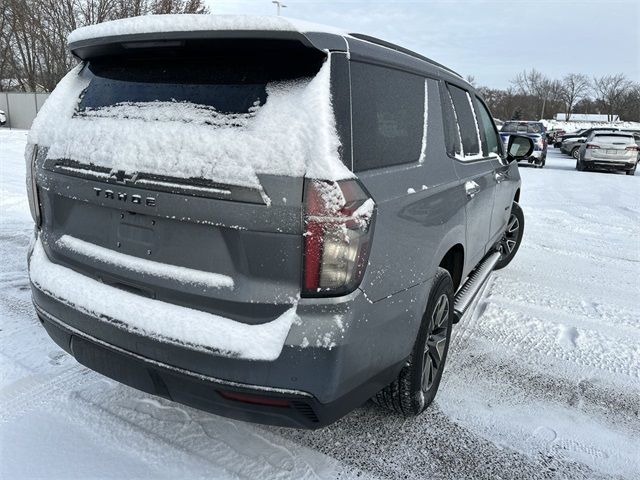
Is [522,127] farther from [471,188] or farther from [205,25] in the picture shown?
[205,25]

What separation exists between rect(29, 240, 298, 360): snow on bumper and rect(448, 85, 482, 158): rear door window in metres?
1.95

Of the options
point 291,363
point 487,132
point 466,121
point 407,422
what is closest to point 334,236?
point 291,363

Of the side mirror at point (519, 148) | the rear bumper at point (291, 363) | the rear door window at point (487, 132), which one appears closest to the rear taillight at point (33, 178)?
the rear bumper at point (291, 363)

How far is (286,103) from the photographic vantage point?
1.86 metres

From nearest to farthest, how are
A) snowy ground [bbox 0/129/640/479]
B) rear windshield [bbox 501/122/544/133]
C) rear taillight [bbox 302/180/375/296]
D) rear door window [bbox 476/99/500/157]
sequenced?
rear taillight [bbox 302/180/375/296] → snowy ground [bbox 0/129/640/479] → rear door window [bbox 476/99/500/157] → rear windshield [bbox 501/122/544/133]

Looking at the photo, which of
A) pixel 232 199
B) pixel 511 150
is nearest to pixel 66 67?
pixel 511 150

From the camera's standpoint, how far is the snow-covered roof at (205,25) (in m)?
1.82

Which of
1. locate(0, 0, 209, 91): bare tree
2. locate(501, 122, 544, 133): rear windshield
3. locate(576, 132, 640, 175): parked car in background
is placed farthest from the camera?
locate(0, 0, 209, 91): bare tree

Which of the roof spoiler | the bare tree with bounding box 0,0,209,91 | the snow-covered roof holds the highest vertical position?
the bare tree with bounding box 0,0,209,91

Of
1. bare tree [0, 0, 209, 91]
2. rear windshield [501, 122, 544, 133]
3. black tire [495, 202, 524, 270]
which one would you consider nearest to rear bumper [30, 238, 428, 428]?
black tire [495, 202, 524, 270]

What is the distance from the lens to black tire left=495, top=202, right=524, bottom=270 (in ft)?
18.2

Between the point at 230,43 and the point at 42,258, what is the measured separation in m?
1.43

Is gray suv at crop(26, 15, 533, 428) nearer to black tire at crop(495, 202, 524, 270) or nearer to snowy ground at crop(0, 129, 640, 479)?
snowy ground at crop(0, 129, 640, 479)

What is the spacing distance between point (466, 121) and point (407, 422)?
201cm
